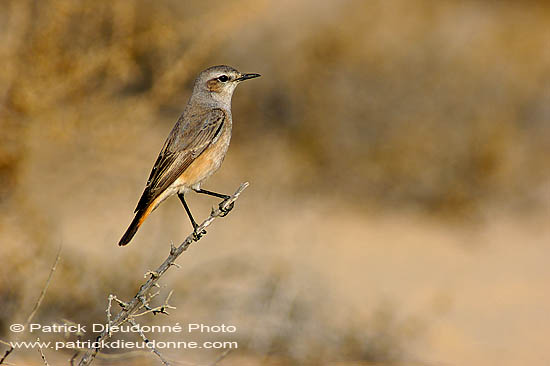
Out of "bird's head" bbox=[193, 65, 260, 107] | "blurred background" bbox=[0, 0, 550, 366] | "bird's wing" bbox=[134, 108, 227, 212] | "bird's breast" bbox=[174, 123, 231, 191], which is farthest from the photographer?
"blurred background" bbox=[0, 0, 550, 366]

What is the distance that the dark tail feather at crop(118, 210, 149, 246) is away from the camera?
432cm

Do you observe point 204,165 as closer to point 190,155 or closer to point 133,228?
point 190,155

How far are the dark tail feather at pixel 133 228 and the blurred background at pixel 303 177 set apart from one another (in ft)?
7.25

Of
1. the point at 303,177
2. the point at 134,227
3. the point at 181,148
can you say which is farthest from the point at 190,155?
the point at 303,177

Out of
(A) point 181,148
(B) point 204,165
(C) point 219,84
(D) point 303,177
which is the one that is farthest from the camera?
(D) point 303,177

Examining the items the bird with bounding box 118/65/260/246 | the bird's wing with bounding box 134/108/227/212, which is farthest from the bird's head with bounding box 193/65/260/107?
the bird's wing with bounding box 134/108/227/212

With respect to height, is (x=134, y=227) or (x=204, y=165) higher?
(x=204, y=165)

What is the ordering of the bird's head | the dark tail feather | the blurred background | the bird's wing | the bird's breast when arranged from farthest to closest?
1. the blurred background
2. the bird's head
3. the bird's breast
4. the bird's wing
5. the dark tail feather

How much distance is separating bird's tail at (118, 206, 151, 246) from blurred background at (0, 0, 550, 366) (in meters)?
2.20

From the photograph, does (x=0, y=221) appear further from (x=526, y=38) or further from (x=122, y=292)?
(x=526, y=38)

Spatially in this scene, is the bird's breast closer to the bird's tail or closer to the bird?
the bird

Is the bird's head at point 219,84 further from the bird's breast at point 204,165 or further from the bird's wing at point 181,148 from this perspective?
the bird's breast at point 204,165

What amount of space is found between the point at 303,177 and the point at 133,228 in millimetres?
7289

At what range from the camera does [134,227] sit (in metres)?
4.45
